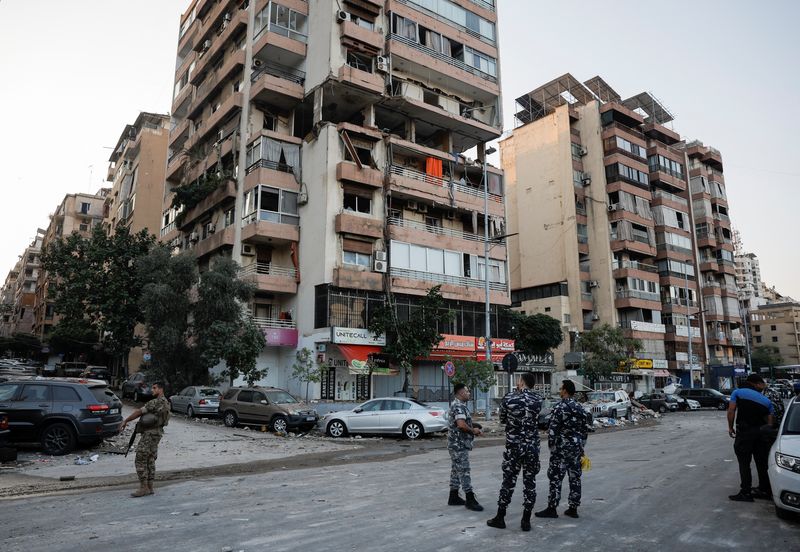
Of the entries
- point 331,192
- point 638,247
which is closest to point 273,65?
point 331,192

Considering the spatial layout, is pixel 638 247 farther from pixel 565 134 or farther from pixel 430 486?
pixel 430 486

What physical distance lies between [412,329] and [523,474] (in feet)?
78.0

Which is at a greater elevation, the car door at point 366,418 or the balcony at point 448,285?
the balcony at point 448,285

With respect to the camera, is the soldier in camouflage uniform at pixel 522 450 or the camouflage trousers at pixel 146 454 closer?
the soldier in camouflage uniform at pixel 522 450

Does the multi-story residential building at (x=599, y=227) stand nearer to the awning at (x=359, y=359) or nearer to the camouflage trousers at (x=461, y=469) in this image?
the awning at (x=359, y=359)

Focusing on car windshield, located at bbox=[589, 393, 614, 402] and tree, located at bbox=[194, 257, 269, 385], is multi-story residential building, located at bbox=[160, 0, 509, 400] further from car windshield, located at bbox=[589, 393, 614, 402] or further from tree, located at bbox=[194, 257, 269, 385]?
car windshield, located at bbox=[589, 393, 614, 402]

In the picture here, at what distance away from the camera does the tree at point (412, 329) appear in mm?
30453

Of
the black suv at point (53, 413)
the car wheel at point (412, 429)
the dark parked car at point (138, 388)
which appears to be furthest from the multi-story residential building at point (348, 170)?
the black suv at point (53, 413)

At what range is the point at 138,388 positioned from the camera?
31.9 m

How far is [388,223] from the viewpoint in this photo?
109 ft

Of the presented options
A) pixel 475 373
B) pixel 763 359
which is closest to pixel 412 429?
pixel 475 373

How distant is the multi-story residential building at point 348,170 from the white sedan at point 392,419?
31.9ft

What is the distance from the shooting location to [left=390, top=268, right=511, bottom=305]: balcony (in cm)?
3278

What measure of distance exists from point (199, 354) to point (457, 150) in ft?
77.4
